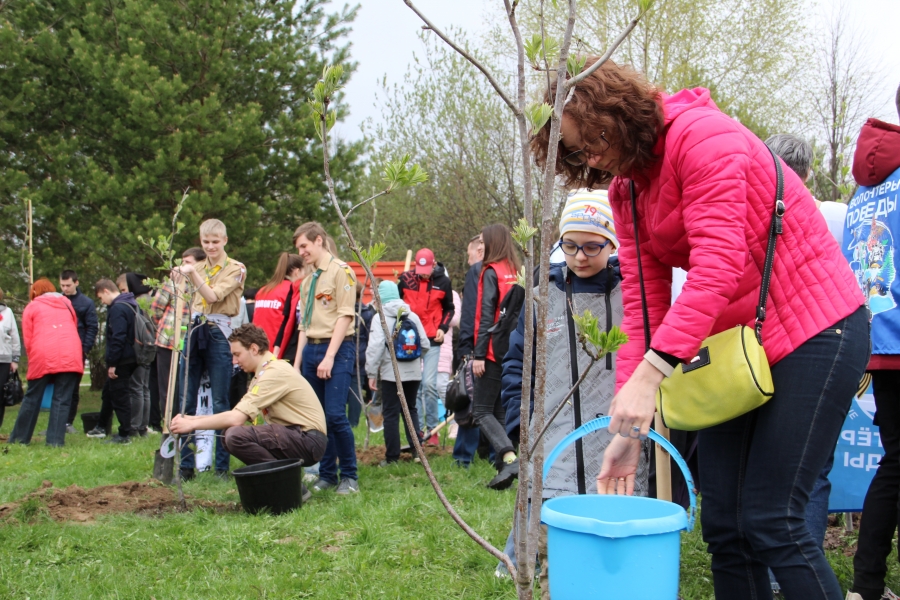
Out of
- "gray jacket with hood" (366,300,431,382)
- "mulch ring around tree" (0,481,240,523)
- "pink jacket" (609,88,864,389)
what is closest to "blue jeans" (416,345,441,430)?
"gray jacket with hood" (366,300,431,382)

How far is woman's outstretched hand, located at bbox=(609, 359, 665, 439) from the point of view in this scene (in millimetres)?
1609

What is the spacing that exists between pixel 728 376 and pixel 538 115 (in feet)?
2.60

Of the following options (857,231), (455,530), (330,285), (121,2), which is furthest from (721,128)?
(121,2)

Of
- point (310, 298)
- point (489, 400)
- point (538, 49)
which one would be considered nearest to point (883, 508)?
point (538, 49)

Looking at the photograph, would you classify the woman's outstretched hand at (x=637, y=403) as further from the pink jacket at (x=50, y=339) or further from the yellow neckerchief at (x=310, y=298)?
the pink jacket at (x=50, y=339)

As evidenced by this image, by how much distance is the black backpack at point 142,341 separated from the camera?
27.8 ft

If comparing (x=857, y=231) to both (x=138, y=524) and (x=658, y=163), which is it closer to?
(x=658, y=163)

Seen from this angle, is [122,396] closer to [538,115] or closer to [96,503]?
[96,503]

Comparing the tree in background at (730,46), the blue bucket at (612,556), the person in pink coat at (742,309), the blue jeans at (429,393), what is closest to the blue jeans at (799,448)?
the person in pink coat at (742,309)

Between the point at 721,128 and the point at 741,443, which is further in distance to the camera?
the point at 741,443

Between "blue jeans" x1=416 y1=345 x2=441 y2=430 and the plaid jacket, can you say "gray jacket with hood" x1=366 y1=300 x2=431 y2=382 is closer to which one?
"blue jeans" x1=416 y1=345 x2=441 y2=430

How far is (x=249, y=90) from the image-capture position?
13172 millimetres

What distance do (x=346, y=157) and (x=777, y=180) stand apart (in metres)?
11.9

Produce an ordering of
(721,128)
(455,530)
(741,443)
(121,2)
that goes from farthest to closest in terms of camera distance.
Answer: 1. (121,2)
2. (455,530)
3. (741,443)
4. (721,128)
